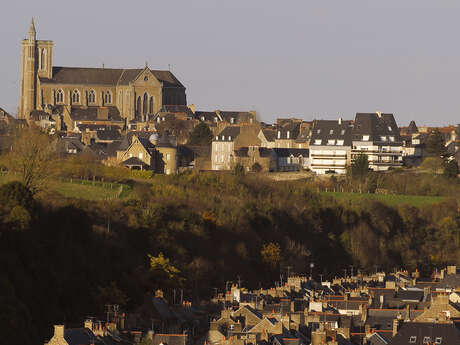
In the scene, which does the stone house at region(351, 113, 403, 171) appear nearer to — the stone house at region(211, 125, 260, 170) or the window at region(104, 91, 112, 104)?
the stone house at region(211, 125, 260, 170)

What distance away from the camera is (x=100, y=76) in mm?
134875

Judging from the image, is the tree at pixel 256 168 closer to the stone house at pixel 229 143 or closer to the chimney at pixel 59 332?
the stone house at pixel 229 143

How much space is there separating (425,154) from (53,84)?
46303 millimetres

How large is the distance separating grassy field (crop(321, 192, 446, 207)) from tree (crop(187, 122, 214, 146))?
23.6 m

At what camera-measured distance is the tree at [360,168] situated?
8681cm

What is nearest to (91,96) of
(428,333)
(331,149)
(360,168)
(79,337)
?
(331,149)

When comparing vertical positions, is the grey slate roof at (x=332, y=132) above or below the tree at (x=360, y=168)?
above

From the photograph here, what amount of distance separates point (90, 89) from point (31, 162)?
75653 mm

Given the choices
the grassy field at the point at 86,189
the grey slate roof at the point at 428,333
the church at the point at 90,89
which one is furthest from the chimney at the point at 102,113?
the grey slate roof at the point at 428,333

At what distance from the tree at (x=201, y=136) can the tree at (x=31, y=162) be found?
41903 mm

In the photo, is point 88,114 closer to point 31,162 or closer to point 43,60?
point 43,60

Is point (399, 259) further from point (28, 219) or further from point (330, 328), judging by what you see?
point (330, 328)

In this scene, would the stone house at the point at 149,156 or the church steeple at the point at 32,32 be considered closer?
the stone house at the point at 149,156

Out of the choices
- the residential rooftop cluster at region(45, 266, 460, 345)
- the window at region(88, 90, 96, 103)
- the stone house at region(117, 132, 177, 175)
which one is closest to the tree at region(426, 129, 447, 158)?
the stone house at region(117, 132, 177, 175)
